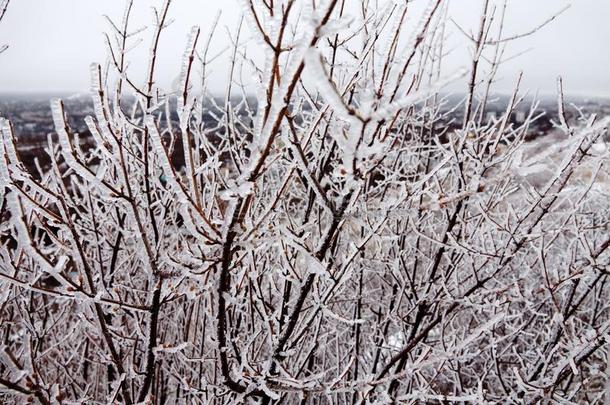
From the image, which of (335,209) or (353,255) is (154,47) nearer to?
(335,209)

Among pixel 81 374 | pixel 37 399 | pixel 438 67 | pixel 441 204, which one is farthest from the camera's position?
pixel 81 374

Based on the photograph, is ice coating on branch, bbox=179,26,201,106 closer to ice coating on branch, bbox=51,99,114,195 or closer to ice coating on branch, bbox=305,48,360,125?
ice coating on branch, bbox=51,99,114,195

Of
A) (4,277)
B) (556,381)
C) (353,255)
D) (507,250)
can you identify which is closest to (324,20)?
(353,255)

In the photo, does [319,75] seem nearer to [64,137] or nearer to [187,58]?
[187,58]

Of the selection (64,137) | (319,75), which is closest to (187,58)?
(64,137)

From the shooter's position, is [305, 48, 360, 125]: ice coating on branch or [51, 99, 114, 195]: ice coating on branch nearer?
[305, 48, 360, 125]: ice coating on branch

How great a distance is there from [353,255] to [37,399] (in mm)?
1155

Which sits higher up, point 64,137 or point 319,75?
point 319,75

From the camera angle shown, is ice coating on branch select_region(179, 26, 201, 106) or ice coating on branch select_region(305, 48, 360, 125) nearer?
ice coating on branch select_region(305, 48, 360, 125)

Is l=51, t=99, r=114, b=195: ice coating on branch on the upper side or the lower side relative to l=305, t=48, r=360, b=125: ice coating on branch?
lower

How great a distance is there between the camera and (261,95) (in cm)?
97

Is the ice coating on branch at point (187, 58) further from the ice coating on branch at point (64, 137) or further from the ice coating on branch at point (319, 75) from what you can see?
the ice coating on branch at point (319, 75)

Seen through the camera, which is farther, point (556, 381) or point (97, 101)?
point (556, 381)

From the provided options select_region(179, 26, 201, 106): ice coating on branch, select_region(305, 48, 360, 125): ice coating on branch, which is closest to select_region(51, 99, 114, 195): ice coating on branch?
select_region(179, 26, 201, 106): ice coating on branch
